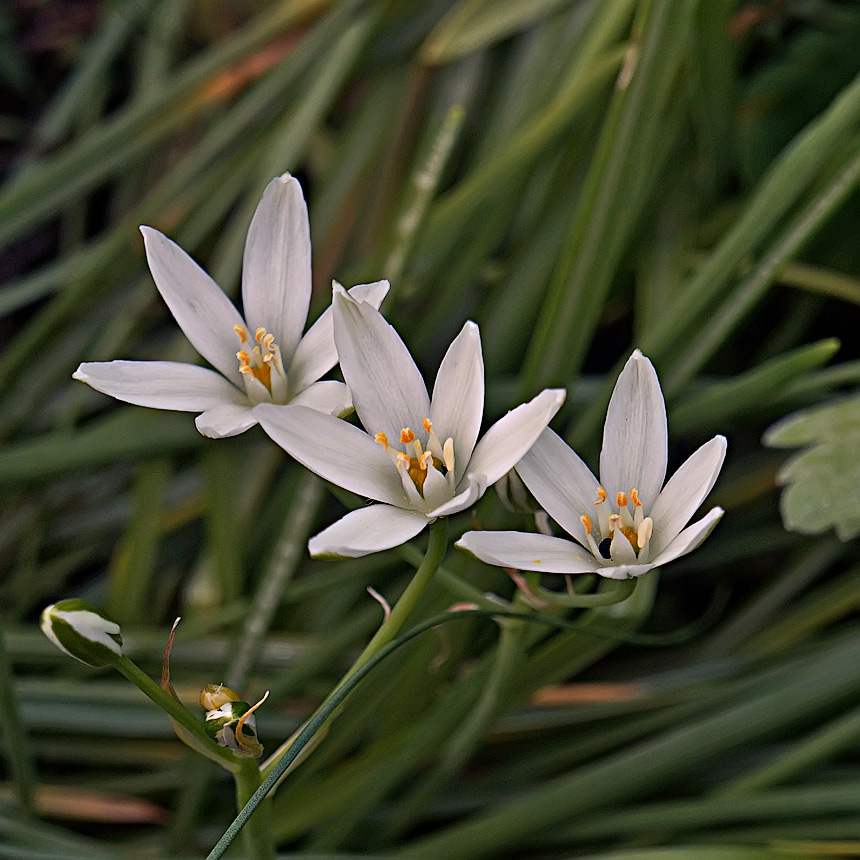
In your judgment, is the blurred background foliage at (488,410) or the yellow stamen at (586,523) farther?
the blurred background foliage at (488,410)

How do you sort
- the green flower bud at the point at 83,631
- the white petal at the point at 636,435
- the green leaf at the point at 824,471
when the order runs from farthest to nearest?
the green leaf at the point at 824,471, the white petal at the point at 636,435, the green flower bud at the point at 83,631

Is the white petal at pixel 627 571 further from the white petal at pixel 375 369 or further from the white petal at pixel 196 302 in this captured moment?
the white petal at pixel 196 302

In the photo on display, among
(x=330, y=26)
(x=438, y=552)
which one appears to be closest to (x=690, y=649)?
(x=438, y=552)

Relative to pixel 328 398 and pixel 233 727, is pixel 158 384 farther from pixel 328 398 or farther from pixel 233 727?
pixel 233 727

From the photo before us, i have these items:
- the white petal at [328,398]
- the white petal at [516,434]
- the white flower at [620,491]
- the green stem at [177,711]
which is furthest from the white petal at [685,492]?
the green stem at [177,711]

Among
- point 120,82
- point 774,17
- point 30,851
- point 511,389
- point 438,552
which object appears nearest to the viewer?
point 438,552

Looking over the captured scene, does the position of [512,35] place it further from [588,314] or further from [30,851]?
[30,851]

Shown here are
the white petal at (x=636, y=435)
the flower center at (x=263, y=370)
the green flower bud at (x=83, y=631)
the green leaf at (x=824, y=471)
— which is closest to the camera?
the green flower bud at (x=83, y=631)
